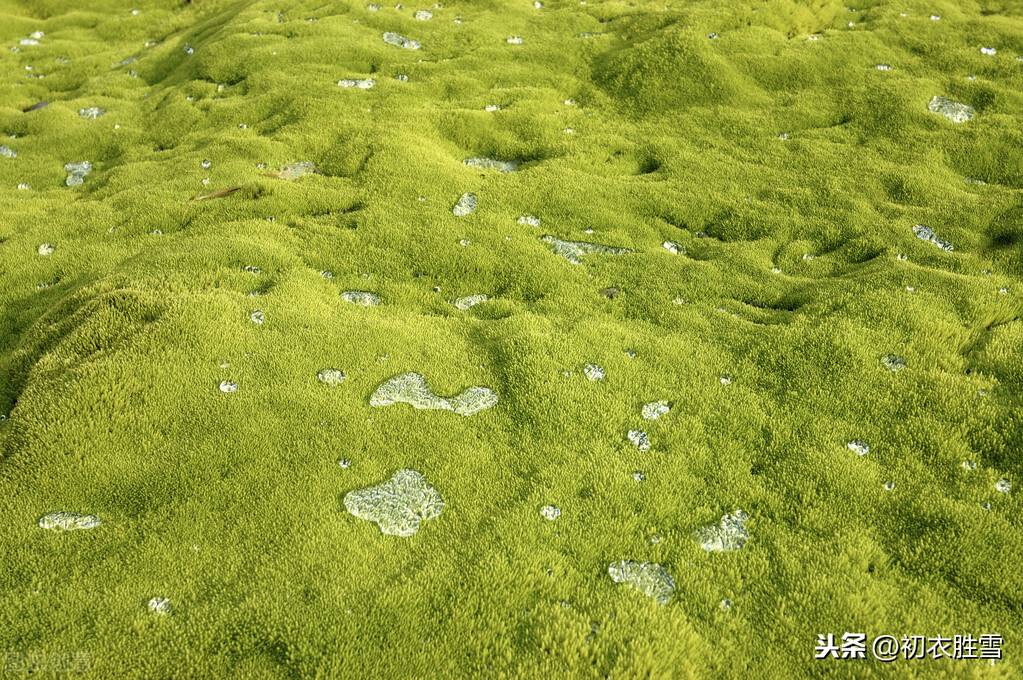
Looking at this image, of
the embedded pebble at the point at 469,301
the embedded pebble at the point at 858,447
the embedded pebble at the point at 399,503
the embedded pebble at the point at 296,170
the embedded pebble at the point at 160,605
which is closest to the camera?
the embedded pebble at the point at 160,605

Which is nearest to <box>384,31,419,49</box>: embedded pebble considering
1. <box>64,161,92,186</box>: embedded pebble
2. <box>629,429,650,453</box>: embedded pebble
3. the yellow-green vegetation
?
the yellow-green vegetation

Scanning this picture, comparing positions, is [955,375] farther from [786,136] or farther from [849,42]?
[849,42]

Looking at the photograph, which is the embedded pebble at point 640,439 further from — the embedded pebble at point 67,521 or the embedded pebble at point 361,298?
the embedded pebble at point 67,521

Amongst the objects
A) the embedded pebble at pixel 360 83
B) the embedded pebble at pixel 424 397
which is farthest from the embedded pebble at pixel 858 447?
the embedded pebble at pixel 360 83

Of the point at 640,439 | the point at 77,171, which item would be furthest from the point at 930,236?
Result: the point at 77,171

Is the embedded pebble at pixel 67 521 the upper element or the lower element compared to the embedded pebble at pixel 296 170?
lower

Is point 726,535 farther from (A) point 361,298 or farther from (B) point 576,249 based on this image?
(A) point 361,298

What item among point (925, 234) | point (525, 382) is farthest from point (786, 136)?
point (525, 382)
